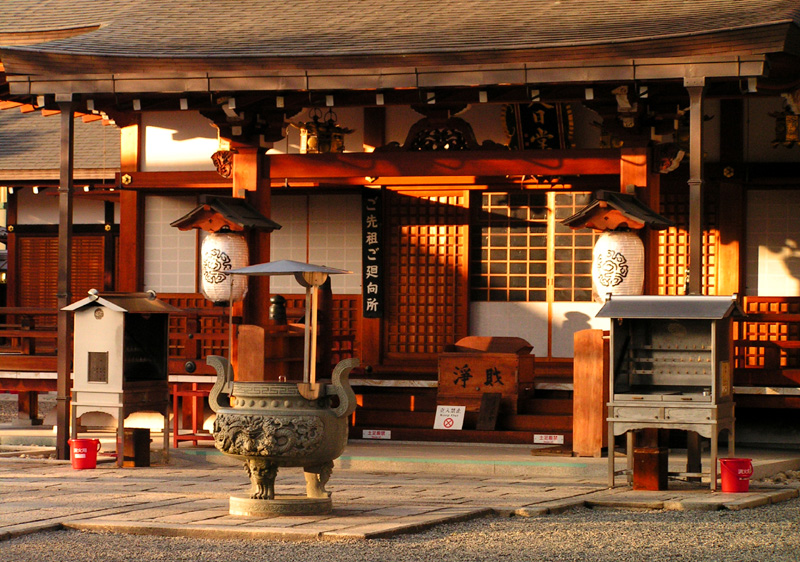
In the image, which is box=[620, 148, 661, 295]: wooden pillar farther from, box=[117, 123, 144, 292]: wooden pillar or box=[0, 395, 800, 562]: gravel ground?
box=[117, 123, 144, 292]: wooden pillar

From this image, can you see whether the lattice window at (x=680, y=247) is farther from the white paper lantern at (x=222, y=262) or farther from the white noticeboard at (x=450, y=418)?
the white paper lantern at (x=222, y=262)

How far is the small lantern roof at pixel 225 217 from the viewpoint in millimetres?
12945

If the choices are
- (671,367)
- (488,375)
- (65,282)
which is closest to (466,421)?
(488,375)

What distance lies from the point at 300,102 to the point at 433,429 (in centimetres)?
389

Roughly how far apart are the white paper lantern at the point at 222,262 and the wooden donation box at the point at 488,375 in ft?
8.43

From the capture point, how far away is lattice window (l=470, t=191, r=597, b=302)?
1528 cm

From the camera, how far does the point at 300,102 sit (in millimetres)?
13336

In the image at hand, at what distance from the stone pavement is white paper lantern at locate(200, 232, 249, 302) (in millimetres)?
1692

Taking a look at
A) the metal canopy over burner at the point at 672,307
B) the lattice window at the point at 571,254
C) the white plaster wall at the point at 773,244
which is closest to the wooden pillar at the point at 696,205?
the metal canopy over burner at the point at 672,307

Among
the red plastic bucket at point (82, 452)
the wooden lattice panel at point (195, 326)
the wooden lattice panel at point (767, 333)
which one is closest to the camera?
the red plastic bucket at point (82, 452)

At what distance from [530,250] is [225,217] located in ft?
14.1

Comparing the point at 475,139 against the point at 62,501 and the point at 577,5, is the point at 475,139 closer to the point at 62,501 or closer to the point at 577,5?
the point at 577,5

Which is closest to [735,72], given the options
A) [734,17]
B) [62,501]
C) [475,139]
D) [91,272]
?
[734,17]

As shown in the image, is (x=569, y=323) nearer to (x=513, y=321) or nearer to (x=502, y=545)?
(x=513, y=321)
